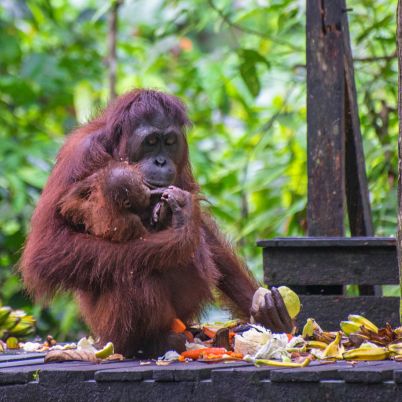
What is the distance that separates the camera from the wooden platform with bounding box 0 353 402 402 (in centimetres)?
249

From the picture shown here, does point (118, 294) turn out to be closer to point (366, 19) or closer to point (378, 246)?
point (378, 246)

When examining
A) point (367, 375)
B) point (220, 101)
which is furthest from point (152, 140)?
point (220, 101)

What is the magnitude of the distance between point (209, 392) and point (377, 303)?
1.65 meters

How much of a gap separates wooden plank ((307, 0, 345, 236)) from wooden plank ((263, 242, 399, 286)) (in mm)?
290

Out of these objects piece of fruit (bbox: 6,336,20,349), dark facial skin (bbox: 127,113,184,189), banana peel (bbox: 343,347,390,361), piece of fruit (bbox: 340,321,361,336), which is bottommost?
banana peel (bbox: 343,347,390,361)

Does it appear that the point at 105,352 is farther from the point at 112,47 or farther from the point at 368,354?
the point at 112,47

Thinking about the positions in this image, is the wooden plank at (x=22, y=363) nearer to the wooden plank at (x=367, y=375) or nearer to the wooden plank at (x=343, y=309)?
the wooden plank at (x=367, y=375)

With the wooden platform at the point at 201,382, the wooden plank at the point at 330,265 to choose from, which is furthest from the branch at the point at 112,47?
the wooden platform at the point at 201,382

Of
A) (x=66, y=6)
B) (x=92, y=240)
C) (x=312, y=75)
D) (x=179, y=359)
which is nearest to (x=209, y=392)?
(x=179, y=359)

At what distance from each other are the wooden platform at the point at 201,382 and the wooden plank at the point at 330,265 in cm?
128

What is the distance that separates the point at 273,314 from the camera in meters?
3.44

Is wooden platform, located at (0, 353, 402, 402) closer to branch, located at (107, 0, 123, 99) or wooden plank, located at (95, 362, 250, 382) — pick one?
wooden plank, located at (95, 362, 250, 382)

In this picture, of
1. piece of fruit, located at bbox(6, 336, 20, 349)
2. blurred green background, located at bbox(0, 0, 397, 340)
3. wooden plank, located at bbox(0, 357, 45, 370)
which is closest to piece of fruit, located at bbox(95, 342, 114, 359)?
wooden plank, located at bbox(0, 357, 45, 370)

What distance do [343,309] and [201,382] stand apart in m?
1.58
